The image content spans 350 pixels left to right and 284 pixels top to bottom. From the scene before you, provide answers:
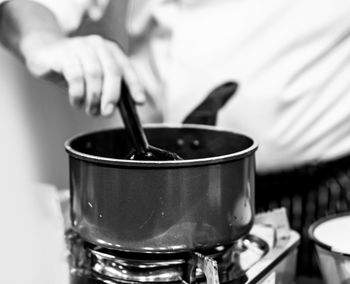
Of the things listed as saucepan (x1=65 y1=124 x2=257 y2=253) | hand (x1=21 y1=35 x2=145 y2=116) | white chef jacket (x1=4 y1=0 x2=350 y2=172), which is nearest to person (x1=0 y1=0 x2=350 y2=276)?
white chef jacket (x1=4 y1=0 x2=350 y2=172)

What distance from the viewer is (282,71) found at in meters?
1.12

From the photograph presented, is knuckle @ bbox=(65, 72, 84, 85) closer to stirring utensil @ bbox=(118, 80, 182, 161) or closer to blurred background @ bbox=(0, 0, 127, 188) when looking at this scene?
stirring utensil @ bbox=(118, 80, 182, 161)

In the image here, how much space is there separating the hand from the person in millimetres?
263

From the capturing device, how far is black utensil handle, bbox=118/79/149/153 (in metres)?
Answer: 0.80

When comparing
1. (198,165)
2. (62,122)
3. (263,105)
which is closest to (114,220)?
(198,165)

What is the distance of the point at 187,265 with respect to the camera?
2.46ft

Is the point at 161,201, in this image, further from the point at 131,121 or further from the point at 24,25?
the point at 24,25

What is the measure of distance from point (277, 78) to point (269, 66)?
29 millimetres

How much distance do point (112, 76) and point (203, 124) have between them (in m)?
0.21

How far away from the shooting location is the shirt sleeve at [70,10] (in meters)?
1.06

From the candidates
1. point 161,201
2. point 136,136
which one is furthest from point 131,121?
point 161,201

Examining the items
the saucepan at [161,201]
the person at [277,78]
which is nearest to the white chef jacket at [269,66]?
the person at [277,78]

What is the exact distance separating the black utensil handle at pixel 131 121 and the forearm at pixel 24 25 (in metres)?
0.16

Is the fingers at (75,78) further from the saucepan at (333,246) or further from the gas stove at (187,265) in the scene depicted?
the saucepan at (333,246)
